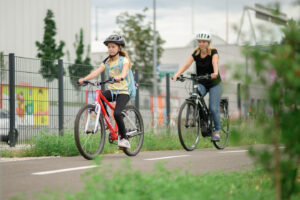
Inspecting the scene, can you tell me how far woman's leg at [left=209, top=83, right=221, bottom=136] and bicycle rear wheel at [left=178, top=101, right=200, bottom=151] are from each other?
1.20ft

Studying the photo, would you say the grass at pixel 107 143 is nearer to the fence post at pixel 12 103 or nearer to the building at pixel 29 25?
the fence post at pixel 12 103

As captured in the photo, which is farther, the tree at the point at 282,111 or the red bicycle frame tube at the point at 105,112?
the red bicycle frame tube at the point at 105,112

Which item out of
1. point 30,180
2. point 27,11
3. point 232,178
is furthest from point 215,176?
point 27,11

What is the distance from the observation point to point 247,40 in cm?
374

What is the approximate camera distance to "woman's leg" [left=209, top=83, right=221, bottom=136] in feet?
32.5

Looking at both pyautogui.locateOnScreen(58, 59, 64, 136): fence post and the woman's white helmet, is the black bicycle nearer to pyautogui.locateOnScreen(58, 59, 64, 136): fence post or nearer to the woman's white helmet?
the woman's white helmet

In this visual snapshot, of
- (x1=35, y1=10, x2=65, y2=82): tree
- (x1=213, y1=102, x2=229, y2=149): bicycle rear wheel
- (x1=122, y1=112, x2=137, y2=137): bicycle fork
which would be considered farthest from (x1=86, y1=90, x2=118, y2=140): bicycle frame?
(x1=35, y1=10, x2=65, y2=82): tree

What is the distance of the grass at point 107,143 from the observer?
3.62 m

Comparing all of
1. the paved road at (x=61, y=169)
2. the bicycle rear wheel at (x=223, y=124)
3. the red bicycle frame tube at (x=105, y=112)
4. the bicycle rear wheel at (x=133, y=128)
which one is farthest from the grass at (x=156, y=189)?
the bicycle rear wheel at (x=223, y=124)

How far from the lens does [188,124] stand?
9500 millimetres

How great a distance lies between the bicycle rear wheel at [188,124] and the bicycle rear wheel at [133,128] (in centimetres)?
86

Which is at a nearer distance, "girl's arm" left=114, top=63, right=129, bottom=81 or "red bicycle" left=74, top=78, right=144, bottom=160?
"red bicycle" left=74, top=78, right=144, bottom=160

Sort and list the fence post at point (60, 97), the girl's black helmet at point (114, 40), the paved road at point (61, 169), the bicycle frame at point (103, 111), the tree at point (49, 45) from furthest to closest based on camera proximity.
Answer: the tree at point (49, 45) < the fence post at point (60, 97) < the girl's black helmet at point (114, 40) < the bicycle frame at point (103, 111) < the paved road at point (61, 169)

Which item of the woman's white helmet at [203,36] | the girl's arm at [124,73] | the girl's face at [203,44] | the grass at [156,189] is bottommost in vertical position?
the grass at [156,189]
